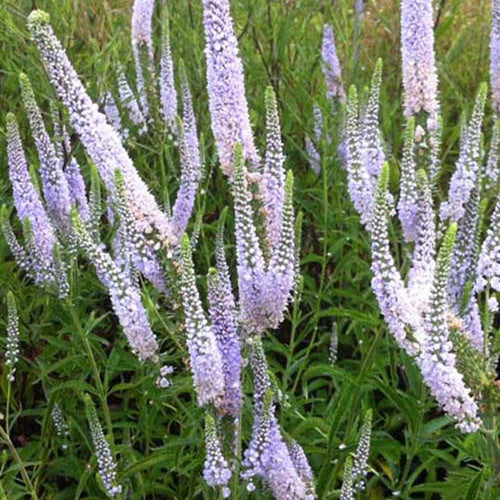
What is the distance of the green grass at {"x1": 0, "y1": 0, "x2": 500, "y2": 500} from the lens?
329 cm

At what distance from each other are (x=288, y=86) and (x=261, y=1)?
0.56 m

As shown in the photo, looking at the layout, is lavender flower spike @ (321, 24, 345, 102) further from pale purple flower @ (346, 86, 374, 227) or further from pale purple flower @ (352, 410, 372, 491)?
pale purple flower @ (352, 410, 372, 491)

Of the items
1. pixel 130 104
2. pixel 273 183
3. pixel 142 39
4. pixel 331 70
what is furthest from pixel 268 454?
pixel 331 70

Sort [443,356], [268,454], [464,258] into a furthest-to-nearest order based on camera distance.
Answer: [464,258], [268,454], [443,356]

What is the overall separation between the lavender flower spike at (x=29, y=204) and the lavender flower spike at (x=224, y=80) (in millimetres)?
862

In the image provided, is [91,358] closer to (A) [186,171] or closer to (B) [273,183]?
(A) [186,171]

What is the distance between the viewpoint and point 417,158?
3.69 metres

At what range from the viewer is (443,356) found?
2.26 m

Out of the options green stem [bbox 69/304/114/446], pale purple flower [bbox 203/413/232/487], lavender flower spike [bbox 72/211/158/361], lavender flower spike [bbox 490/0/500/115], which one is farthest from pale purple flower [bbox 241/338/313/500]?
lavender flower spike [bbox 490/0/500/115]

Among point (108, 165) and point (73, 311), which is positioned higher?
point (108, 165)

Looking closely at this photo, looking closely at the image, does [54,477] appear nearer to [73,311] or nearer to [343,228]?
[73,311]

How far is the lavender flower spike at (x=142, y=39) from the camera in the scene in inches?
186

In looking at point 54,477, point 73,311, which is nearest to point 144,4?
point 73,311

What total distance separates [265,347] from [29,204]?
129 centimetres
